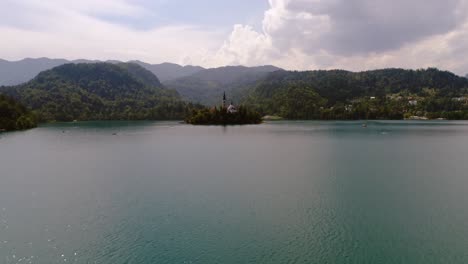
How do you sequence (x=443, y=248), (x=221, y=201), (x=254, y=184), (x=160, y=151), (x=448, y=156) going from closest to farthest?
(x=443, y=248) < (x=221, y=201) < (x=254, y=184) < (x=448, y=156) < (x=160, y=151)

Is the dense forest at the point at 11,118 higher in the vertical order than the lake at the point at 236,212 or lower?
higher

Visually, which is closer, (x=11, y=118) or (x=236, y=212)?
(x=236, y=212)

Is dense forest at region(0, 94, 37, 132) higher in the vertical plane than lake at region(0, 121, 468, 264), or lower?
higher

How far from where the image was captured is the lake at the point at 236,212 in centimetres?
2450

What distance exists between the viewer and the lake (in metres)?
24.5

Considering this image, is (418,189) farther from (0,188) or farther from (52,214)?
(0,188)

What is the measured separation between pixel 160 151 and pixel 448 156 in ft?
220

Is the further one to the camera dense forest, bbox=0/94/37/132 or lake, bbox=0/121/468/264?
A: dense forest, bbox=0/94/37/132

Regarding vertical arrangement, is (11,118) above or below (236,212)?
above

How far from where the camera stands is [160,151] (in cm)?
8562

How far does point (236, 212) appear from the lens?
33.7 m

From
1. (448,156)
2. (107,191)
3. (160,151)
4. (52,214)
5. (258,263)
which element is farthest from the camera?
(160,151)

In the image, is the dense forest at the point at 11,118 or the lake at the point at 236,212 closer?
the lake at the point at 236,212

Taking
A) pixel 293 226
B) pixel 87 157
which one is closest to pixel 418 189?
pixel 293 226
